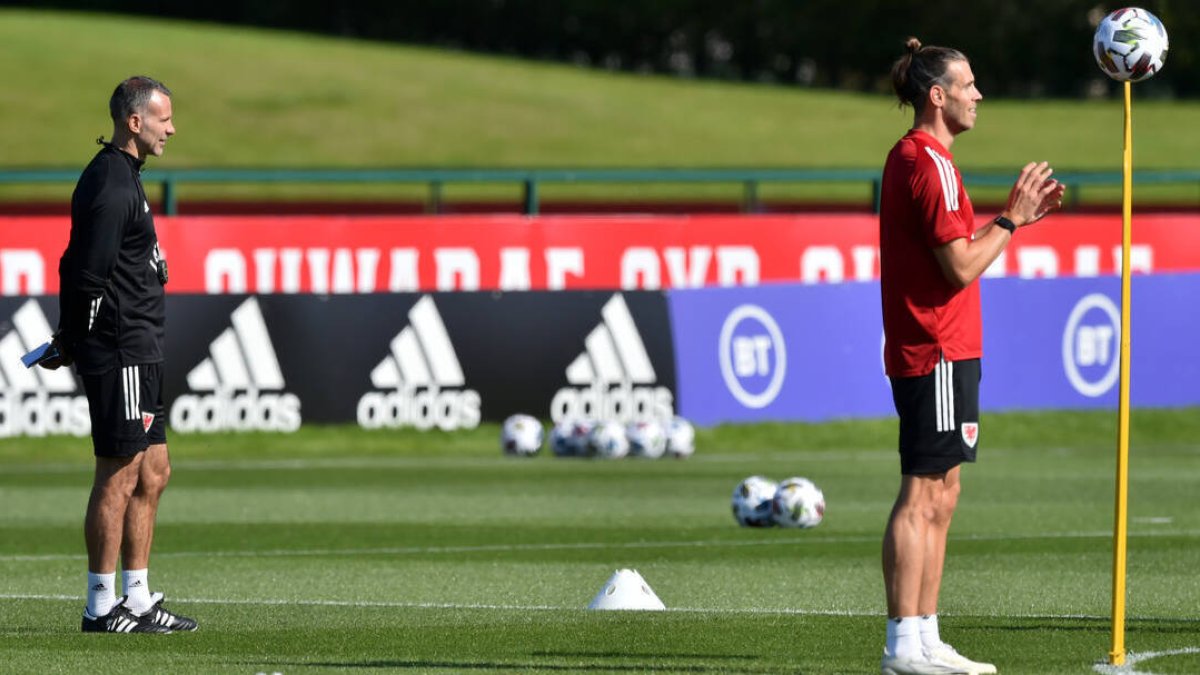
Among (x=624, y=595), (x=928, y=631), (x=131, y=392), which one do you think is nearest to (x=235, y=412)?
(x=624, y=595)

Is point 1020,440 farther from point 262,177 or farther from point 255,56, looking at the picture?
point 255,56

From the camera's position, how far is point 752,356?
72.1 feet

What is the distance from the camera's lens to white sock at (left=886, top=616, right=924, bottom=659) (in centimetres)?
858

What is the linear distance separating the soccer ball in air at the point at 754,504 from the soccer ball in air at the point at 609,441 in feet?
17.1

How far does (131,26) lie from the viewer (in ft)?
214

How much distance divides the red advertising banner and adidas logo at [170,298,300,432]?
0.53m

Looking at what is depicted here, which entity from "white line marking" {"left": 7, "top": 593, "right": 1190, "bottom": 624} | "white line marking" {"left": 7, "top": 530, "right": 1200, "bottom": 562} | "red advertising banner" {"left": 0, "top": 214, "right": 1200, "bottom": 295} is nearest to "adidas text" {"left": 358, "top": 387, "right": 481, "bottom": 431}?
"red advertising banner" {"left": 0, "top": 214, "right": 1200, "bottom": 295}

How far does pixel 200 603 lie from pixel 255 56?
51.6 m

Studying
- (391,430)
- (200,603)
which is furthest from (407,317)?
(200,603)

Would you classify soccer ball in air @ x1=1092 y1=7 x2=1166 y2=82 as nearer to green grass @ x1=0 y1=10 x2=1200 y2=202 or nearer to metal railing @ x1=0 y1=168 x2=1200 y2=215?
metal railing @ x1=0 y1=168 x2=1200 y2=215

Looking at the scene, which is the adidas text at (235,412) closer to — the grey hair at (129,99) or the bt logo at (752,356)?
the bt logo at (752,356)

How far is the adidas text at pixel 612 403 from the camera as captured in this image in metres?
21.6

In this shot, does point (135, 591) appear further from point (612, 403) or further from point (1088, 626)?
point (612, 403)

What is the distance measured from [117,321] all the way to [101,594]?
119cm
